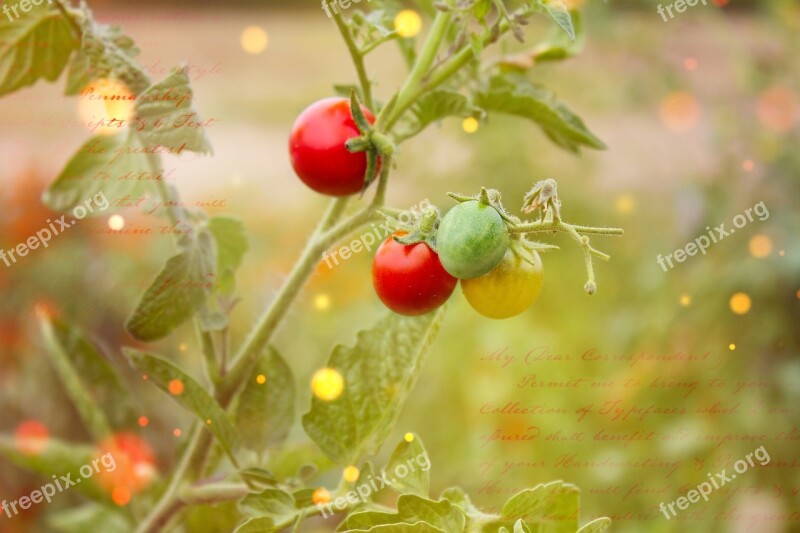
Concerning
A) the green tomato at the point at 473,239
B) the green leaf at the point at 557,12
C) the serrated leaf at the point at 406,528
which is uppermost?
the green leaf at the point at 557,12

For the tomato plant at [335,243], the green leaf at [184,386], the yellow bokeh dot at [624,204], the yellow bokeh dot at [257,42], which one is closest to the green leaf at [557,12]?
the tomato plant at [335,243]

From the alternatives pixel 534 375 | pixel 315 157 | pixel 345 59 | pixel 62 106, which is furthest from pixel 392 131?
pixel 345 59

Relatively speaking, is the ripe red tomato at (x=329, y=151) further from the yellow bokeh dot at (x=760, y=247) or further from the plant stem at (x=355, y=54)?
the yellow bokeh dot at (x=760, y=247)

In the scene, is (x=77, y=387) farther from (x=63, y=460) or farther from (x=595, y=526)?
(x=595, y=526)

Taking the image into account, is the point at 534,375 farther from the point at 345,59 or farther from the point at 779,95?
the point at 345,59

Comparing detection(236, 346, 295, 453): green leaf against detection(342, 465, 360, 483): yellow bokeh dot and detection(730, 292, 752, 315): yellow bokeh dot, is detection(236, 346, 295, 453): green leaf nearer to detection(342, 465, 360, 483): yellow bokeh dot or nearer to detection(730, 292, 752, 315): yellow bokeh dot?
detection(342, 465, 360, 483): yellow bokeh dot

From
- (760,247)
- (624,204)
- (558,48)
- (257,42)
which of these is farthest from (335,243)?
(257,42)

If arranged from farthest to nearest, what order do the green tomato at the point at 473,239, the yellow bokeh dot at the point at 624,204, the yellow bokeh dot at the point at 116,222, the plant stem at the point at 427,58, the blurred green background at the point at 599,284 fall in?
1. the yellow bokeh dot at the point at 624,204
2. the blurred green background at the point at 599,284
3. the yellow bokeh dot at the point at 116,222
4. the plant stem at the point at 427,58
5. the green tomato at the point at 473,239
